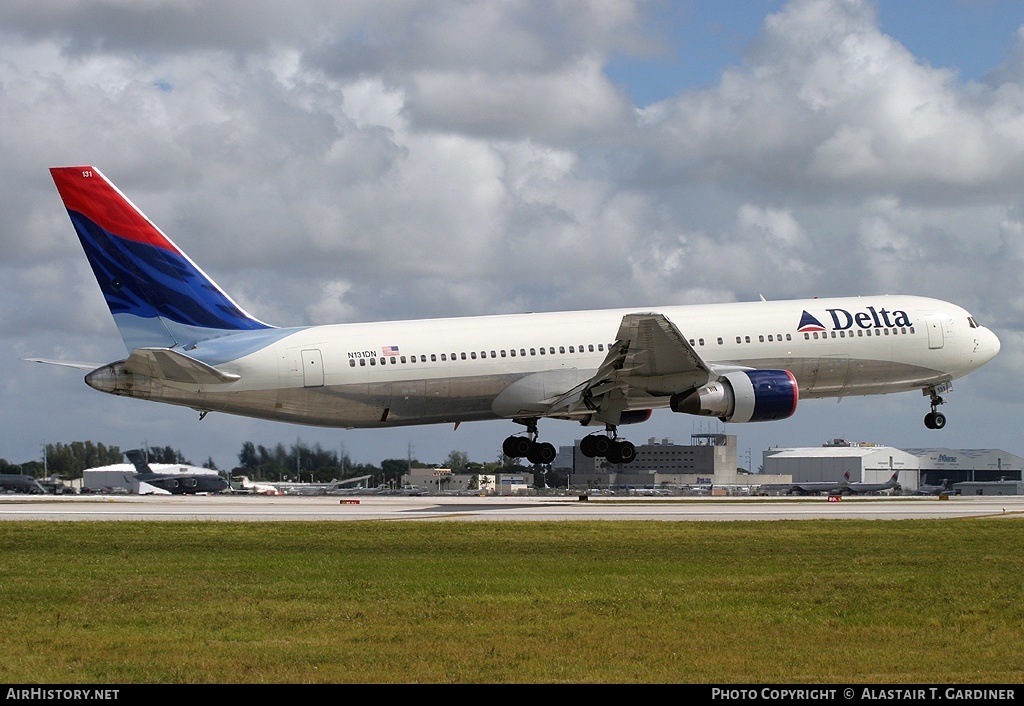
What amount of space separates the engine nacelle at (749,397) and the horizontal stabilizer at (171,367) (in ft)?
53.8

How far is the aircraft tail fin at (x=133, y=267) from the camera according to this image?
4362cm

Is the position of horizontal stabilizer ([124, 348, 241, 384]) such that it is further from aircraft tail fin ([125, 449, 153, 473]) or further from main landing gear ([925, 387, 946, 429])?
aircraft tail fin ([125, 449, 153, 473])

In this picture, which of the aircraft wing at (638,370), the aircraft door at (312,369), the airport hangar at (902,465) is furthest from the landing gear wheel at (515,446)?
the airport hangar at (902,465)

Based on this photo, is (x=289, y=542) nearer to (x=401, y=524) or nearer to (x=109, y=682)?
(x=401, y=524)

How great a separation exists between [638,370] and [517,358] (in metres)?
4.42

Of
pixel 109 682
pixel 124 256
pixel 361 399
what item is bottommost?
pixel 109 682

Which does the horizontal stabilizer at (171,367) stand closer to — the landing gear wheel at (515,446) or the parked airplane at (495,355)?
the parked airplane at (495,355)

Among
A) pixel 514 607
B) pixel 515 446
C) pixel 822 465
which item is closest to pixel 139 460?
pixel 822 465

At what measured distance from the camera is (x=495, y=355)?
152 feet

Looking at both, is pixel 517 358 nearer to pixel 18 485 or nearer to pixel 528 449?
pixel 528 449

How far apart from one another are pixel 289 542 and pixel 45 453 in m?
160

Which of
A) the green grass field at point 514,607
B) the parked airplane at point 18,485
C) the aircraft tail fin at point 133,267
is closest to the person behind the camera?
the green grass field at point 514,607
